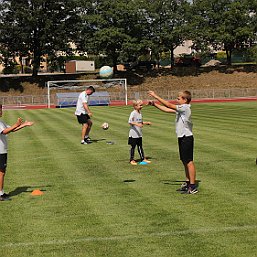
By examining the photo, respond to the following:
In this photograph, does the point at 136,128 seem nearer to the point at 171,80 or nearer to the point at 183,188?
the point at 183,188

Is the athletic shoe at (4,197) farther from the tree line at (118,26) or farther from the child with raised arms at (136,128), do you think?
the tree line at (118,26)

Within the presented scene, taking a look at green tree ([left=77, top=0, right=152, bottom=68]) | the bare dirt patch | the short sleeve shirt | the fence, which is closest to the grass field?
the short sleeve shirt

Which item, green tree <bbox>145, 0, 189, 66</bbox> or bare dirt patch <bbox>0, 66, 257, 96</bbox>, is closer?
bare dirt patch <bbox>0, 66, 257, 96</bbox>

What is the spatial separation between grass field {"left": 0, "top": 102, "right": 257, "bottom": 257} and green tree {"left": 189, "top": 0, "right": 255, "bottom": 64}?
206 feet

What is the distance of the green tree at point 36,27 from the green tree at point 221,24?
18.5 meters

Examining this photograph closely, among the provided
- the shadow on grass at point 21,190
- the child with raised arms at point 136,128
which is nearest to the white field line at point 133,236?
the shadow on grass at point 21,190

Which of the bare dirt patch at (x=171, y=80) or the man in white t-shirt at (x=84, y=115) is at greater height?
the bare dirt patch at (x=171, y=80)

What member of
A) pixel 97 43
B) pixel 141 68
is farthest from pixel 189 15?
pixel 97 43

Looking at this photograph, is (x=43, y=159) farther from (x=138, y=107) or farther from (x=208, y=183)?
(x=208, y=183)

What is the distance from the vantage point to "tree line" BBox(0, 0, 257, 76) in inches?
2889

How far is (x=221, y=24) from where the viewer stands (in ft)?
257

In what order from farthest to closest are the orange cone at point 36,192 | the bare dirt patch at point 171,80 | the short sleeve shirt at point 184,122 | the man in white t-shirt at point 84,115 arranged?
1. the bare dirt patch at point 171,80
2. the man in white t-shirt at point 84,115
3. the orange cone at point 36,192
4. the short sleeve shirt at point 184,122

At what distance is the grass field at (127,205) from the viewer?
690 centimetres

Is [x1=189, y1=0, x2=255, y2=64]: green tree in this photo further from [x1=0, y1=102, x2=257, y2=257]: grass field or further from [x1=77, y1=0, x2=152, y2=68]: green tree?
[x1=0, y1=102, x2=257, y2=257]: grass field
